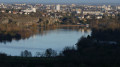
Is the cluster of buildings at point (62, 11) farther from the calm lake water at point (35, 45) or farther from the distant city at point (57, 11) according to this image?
the calm lake water at point (35, 45)

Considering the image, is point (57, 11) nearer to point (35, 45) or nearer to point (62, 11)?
point (62, 11)

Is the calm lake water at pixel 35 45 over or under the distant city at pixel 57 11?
over

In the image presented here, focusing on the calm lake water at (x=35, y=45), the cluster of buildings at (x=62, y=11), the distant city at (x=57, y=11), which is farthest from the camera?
the cluster of buildings at (x=62, y=11)

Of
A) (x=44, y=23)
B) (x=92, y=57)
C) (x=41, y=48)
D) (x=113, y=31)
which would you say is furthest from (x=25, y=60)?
(x=44, y=23)

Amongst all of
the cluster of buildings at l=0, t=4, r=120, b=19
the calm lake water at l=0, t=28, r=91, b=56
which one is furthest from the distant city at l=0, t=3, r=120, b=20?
the calm lake water at l=0, t=28, r=91, b=56

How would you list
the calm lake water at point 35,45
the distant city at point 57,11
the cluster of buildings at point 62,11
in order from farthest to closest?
the cluster of buildings at point 62,11
the distant city at point 57,11
the calm lake water at point 35,45

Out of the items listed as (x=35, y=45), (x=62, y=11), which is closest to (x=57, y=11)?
(x=62, y=11)

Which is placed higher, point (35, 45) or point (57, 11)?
point (35, 45)

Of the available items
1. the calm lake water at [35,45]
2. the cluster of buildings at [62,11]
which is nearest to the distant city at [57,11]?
the cluster of buildings at [62,11]

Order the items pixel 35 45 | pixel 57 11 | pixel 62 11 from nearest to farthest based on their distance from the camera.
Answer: pixel 35 45 < pixel 57 11 < pixel 62 11

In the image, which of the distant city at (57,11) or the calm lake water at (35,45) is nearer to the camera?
the calm lake water at (35,45)

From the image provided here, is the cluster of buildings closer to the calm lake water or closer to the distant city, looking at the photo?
the distant city
